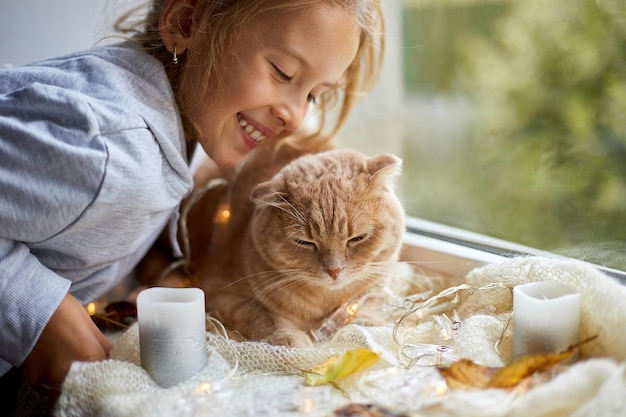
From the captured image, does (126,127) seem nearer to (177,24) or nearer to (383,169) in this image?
(177,24)

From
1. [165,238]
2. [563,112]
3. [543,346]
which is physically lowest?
[165,238]

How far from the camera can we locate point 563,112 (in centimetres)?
121

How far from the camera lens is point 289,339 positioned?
1102 mm

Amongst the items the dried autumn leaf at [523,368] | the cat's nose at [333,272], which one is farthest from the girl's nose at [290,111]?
the dried autumn leaf at [523,368]

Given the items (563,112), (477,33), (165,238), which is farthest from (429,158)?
(165,238)

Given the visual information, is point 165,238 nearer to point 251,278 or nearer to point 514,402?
point 251,278

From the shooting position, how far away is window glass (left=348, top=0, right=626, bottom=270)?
1100 mm

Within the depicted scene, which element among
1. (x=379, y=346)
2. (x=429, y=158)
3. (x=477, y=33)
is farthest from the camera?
(x=429, y=158)

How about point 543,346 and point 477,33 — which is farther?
point 477,33

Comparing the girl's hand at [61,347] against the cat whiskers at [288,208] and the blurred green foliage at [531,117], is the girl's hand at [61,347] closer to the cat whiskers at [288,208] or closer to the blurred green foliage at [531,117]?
the cat whiskers at [288,208]

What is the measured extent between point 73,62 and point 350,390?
866mm

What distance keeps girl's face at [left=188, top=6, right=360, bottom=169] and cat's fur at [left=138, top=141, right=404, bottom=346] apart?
5.8 inches

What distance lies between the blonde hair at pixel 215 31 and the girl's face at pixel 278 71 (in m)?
0.02

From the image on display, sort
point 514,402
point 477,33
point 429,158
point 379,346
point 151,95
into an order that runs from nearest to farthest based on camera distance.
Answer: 1. point 514,402
2. point 379,346
3. point 151,95
4. point 477,33
5. point 429,158
